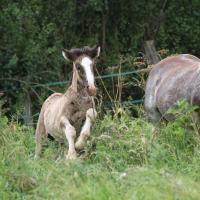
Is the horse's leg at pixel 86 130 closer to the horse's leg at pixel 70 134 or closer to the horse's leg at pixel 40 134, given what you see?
the horse's leg at pixel 70 134

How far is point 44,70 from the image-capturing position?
16562 mm

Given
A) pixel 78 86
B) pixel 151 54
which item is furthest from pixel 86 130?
pixel 151 54

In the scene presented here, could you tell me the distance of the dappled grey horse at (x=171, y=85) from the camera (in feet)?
30.5

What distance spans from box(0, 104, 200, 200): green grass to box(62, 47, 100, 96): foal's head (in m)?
0.46

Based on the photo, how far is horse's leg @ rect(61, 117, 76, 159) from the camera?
893cm

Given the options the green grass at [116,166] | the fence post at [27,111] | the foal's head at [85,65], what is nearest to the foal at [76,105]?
the foal's head at [85,65]

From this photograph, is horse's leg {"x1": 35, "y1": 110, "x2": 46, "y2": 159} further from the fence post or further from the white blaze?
the fence post

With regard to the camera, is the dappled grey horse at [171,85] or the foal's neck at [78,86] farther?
the foal's neck at [78,86]

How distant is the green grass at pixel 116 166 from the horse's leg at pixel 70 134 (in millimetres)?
133

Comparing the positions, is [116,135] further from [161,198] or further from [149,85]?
[161,198]

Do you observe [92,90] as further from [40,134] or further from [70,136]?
[40,134]

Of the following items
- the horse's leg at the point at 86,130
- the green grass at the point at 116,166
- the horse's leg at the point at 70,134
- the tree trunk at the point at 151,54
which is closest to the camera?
the green grass at the point at 116,166

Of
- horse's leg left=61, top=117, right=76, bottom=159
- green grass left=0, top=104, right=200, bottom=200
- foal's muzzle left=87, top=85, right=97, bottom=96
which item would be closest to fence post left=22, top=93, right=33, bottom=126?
green grass left=0, top=104, right=200, bottom=200

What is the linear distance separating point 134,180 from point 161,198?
577mm
